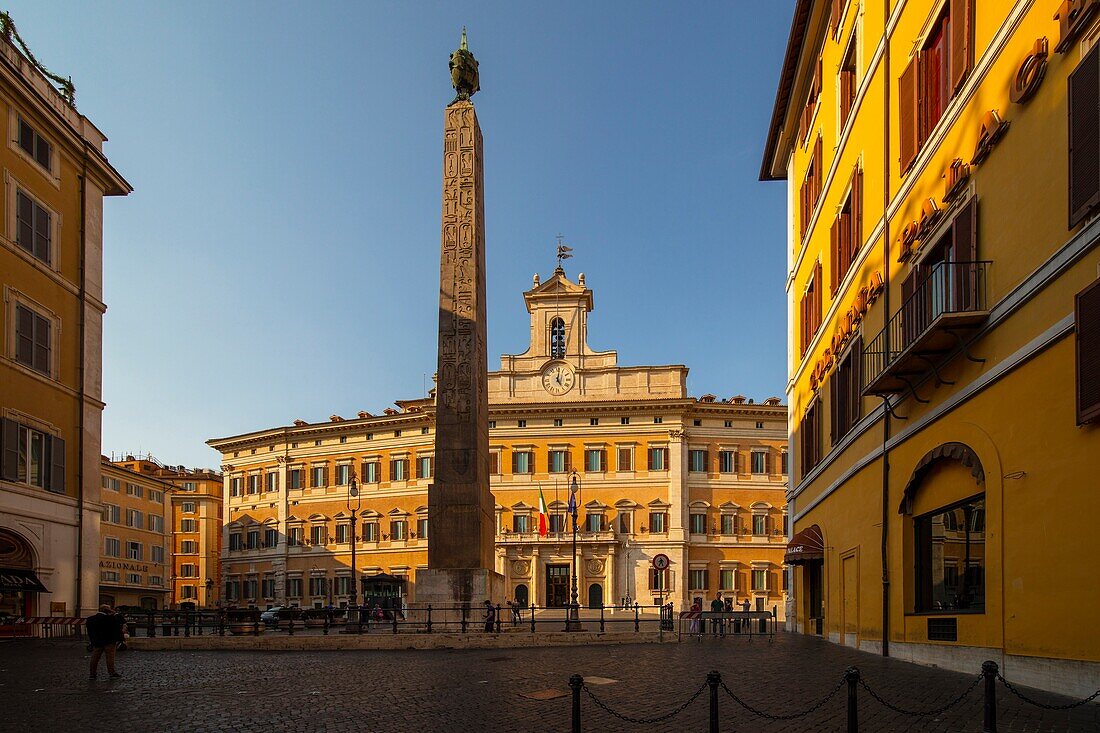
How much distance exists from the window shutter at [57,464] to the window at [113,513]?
128 ft

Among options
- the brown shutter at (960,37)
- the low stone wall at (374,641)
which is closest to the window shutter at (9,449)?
the low stone wall at (374,641)

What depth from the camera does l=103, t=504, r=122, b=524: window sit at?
63.9 meters

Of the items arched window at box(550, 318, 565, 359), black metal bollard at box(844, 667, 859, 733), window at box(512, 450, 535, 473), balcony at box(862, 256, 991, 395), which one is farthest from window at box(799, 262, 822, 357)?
arched window at box(550, 318, 565, 359)

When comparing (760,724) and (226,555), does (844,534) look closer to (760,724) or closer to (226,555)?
(760,724)

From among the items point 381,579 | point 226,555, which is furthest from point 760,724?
point 226,555

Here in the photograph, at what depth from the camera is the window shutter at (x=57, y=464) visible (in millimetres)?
26984

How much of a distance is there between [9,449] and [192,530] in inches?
2112

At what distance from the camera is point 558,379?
61656 millimetres

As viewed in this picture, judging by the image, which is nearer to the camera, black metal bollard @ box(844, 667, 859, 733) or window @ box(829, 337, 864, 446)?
black metal bollard @ box(844, 667, 859, 733)

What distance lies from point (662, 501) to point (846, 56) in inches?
1611

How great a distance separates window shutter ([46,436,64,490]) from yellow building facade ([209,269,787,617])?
30188 mm

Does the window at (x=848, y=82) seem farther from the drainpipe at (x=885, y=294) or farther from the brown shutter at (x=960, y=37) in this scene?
the brown shutter at (x=960, y=37)

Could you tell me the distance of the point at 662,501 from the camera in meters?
59.3

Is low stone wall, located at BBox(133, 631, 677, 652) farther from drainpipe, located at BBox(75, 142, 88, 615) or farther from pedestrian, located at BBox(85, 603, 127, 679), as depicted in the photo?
pedestrian, located at BBox(85, 603, 127, 679)
